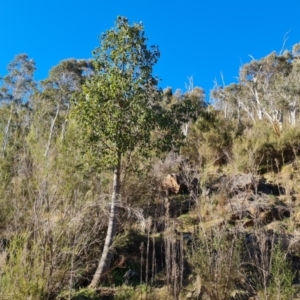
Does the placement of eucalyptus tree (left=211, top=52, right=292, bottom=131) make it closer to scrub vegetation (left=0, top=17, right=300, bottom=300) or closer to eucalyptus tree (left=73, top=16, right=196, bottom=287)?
scrub vegetation (left=0, top=17, right=300, bottom=300)

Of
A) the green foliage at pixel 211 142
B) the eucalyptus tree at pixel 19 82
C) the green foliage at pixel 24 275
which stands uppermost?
the eucalyptus tree at pixel 19 82

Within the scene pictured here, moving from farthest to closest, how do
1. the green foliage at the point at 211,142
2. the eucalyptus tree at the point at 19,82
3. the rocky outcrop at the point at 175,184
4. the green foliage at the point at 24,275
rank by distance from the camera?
the eucalyptus tree at the point at 19,82 < the green foliage at the point at 211,142 < the rocky outcrop at the point at 175,184 < the green foliage at the point at 24,275

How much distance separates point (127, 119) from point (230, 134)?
8181 millimetres

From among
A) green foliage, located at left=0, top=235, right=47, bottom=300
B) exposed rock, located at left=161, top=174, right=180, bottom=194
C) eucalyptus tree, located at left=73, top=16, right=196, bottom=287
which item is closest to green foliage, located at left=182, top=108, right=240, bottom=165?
exposed rock, located at left=161, top=174, right=180, bottom=194

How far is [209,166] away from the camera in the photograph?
12672mm

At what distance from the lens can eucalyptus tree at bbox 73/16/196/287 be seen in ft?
20.2

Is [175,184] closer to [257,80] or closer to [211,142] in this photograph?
[211,142]

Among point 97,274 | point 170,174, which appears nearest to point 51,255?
point 97,274

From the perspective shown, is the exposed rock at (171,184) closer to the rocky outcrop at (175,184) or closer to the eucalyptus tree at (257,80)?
the rocky outcrop at (175,184)

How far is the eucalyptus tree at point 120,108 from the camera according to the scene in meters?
6.16

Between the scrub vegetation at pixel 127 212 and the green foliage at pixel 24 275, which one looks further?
the scrub vegetation at pixel 127 212

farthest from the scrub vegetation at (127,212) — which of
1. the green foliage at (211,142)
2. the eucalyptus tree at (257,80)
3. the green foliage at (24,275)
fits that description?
the eucalyptus tree at (257,80)

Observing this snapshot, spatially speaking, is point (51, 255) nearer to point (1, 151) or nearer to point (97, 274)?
point (97, 274)

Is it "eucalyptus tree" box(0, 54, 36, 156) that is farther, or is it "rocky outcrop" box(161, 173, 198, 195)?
"eucalyptus tree" box(0, 54, 36, 156)
